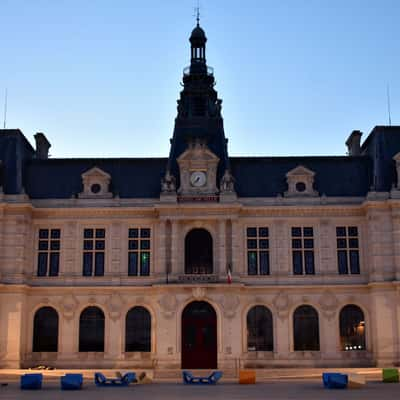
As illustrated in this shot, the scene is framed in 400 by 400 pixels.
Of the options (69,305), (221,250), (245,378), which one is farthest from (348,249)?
(69,305)

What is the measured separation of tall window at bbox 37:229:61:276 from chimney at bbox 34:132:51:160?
766 centimetres

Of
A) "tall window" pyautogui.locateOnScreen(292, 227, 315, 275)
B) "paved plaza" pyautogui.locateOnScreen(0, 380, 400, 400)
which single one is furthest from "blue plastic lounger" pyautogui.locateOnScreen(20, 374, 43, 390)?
"tall window" pyautogui.locateOnScreen(292, 227, 315, 275)

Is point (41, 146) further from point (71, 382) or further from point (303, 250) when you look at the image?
point (71, 382)

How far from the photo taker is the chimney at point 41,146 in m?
51.0

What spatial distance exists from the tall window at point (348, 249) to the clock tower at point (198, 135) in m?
8.54

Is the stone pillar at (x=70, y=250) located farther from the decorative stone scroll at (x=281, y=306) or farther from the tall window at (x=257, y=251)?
the decorative stone scroll at (x=281, y=306)

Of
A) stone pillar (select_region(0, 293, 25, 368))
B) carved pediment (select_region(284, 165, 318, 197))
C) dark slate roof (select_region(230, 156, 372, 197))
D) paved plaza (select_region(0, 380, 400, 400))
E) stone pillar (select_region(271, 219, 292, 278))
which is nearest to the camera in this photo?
paved plaza (select_region(0, 380, 400, 400))

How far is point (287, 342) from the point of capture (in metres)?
43.2

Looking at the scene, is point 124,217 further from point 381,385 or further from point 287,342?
point 381,385

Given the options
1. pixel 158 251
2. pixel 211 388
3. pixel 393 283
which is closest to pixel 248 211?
pixel 158 251

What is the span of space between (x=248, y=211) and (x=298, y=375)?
11219 millimetres

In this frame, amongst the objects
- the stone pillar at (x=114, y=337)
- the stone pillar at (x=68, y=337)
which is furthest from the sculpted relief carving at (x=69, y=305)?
the stone pillar at (x=114, y=337)

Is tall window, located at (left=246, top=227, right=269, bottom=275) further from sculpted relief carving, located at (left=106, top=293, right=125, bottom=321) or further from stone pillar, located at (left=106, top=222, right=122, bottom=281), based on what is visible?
sculpted relief carving, located at (left=106, top=293, right=125, bottom=321)

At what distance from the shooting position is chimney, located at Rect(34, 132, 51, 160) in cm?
5100
